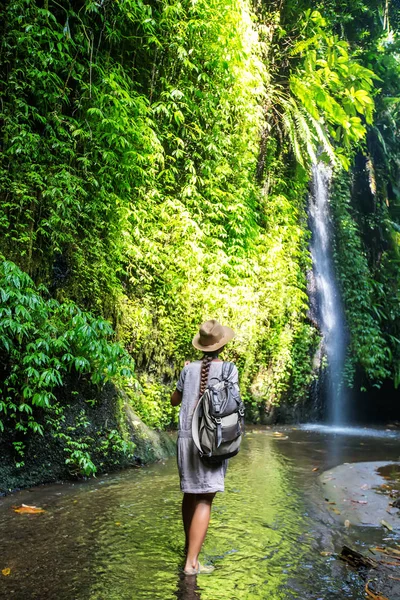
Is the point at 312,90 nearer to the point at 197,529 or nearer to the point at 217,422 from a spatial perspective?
the point at 217,422

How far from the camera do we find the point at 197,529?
322 centimetres

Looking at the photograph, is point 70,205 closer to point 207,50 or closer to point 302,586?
point 207,50

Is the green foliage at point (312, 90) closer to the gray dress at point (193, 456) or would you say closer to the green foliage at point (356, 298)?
the green foliage at point (356, 298)

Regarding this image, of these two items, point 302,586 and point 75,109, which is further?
point 75,109

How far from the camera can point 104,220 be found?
6961mm

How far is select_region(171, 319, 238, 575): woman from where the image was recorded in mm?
3221

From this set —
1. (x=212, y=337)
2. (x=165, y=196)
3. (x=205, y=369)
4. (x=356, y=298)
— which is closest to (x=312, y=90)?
(x=165, y=196)

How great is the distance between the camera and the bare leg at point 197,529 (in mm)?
3174

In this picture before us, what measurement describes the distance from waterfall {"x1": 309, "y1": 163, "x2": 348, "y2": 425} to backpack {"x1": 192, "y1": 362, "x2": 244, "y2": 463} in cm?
1038

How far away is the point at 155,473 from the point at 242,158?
6.38 meters

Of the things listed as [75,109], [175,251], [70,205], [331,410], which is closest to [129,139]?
[75,109]

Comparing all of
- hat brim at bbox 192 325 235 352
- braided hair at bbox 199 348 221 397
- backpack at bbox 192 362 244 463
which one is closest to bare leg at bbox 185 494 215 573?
backpack at bbox 192 362 244 463

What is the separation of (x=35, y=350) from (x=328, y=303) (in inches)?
410

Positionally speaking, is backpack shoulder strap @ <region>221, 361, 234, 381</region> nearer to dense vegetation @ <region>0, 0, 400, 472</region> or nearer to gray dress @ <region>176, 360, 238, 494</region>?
gray dress @ <region>176, 360, 238, 494</region>
